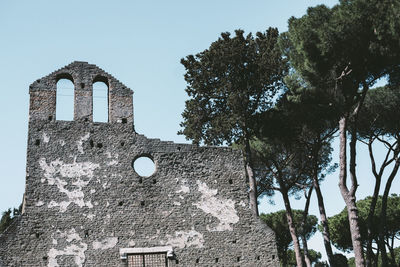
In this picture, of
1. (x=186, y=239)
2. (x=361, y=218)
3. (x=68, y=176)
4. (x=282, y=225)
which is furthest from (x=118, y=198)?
(x=282, y=225)

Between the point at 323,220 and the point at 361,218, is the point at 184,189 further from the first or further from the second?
the point at 361,218

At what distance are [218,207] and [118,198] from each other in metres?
A: 2.90

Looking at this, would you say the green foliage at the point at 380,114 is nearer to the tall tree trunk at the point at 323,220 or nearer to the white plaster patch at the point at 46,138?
the tall tree trunk at the point at 323,220

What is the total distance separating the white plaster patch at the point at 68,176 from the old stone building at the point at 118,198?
3 cm

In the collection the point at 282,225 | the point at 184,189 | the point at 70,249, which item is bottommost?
the point at 70,249

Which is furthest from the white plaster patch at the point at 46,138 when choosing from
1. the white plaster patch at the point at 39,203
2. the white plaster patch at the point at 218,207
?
the white plaster patch at the point at 218,207

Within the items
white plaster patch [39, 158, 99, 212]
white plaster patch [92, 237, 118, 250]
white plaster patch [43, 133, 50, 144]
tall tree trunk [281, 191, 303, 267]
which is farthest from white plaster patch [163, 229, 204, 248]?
tall tree trunk [281, 191, 303, 267]

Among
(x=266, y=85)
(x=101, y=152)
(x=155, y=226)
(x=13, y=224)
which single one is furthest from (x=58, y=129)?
(x=266, y=85)

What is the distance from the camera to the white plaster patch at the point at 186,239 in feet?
45.1

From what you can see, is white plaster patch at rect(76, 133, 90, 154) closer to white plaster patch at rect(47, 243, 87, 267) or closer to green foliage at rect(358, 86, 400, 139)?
white plaster patch at rect(47, 243, 87, 267)

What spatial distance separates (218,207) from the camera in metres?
14.4

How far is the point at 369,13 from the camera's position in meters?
14.5

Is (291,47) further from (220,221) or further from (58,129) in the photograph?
(58,129)

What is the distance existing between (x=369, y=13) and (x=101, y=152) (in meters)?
8.78
